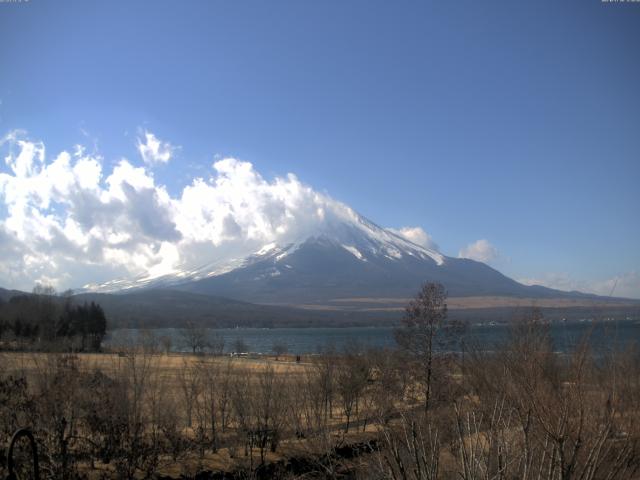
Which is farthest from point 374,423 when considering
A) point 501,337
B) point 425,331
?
point 425,331

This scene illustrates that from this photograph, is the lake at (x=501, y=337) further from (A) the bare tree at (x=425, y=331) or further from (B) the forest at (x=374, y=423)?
(A) the bare tree at (x=425, y=331)

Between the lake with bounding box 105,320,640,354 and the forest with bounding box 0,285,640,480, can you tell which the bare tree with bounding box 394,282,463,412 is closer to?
the forest with bounding box 0,285,640,480

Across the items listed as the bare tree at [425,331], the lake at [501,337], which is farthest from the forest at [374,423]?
the bare tree at [425,331]

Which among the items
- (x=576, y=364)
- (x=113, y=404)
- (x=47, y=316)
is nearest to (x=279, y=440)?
(x=113, y=404)

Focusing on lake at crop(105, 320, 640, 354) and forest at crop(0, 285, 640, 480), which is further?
lake at crop(105, 320, 640, 354)

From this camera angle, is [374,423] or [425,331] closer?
[374,423]

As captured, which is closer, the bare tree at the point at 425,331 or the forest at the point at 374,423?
the forest at the point at 374,423

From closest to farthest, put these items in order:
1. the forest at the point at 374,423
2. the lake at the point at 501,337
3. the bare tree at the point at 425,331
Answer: the forest at the point at 374,423 → the lake at the point at 501,337 → the bare tree at the point at 425,331

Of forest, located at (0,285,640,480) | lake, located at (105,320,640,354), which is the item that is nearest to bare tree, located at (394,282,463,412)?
forest, located at (0,285,640,480)

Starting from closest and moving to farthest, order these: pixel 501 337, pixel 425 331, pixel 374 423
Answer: pixel 374 423 → pixel 501 337 → pixel 425 331

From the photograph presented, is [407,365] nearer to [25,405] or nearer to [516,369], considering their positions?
[25,405]

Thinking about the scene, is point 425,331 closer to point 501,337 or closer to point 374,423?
point 501,337

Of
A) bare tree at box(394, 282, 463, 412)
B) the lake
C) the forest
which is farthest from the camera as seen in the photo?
bare tree at box(394, 282, 463, 412)

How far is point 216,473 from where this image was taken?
18656mm
